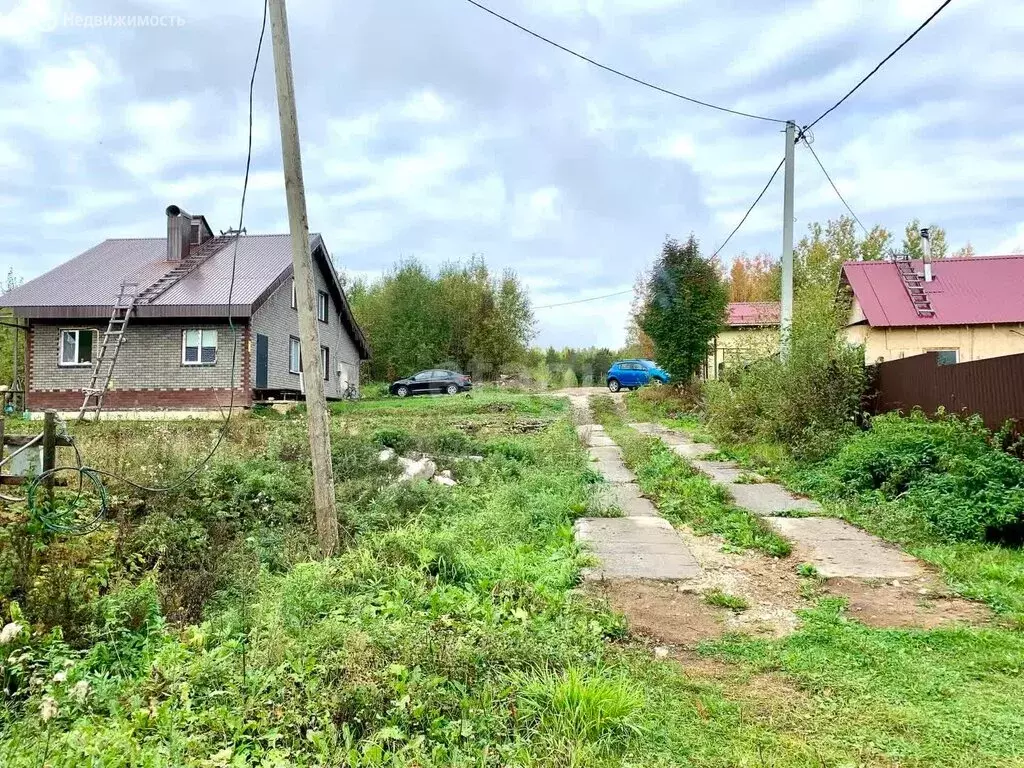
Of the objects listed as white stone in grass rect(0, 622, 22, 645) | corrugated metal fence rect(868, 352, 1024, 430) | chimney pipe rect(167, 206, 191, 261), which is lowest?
white stone in grass rect(0, 622, 22, 645)

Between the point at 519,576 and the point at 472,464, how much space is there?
15.7 feet

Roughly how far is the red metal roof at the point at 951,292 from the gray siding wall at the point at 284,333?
56.6 feet

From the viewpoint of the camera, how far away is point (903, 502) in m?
6.75

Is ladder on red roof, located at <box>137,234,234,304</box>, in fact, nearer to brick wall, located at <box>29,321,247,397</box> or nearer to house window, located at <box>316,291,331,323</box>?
brick wall, located at <box>29,321,247,397</box>

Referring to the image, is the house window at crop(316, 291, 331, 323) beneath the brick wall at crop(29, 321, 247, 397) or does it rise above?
above

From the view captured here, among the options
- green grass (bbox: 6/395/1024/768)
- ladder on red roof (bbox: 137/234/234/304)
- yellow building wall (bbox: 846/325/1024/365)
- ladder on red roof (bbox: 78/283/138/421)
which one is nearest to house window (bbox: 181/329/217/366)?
ladder on red roof (bbox: 137/234/234/304)

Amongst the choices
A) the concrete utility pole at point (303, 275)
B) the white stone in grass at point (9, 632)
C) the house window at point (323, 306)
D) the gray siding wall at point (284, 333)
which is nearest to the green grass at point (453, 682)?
the white stone in grass at point (9, 632)

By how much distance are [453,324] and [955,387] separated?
28004 millimetres

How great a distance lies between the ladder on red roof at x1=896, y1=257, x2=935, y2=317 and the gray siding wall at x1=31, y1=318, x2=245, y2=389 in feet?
68.7

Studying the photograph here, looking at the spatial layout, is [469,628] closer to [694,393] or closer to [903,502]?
[903,502]

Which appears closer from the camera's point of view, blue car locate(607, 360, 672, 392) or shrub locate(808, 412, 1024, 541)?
shrub locate(808, 412, 1024, 541)

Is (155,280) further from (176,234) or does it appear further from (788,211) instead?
(788,211)

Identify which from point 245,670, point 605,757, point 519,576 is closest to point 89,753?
point 245,670

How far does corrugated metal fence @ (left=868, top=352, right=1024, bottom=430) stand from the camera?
21.7ft
